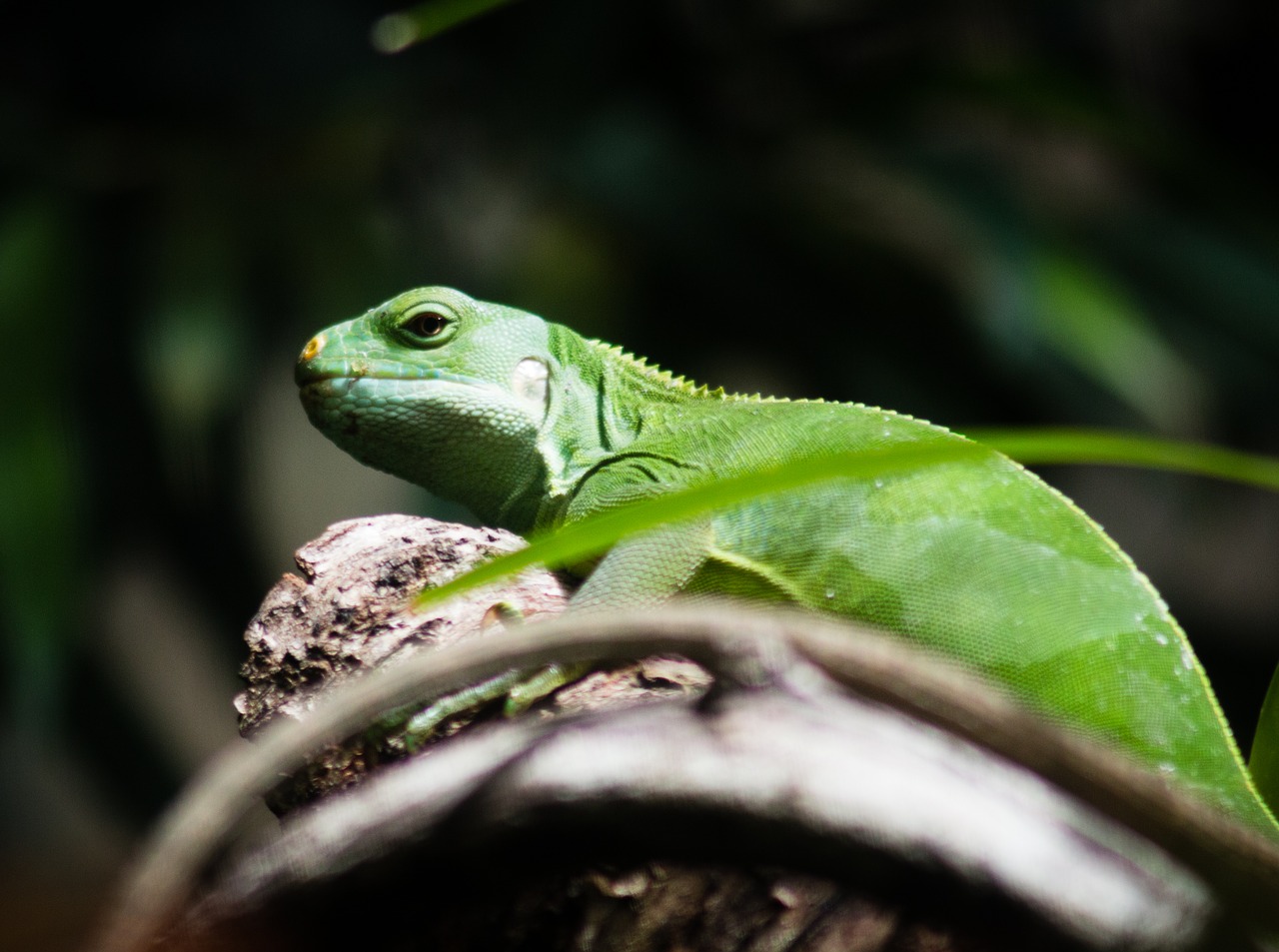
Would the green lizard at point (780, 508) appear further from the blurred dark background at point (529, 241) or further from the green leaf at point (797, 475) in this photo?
the blurred dark background at point (529, 241)

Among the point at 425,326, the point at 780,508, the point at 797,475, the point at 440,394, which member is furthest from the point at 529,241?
the point at 797,475

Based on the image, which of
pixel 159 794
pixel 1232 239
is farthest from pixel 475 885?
pixel 1232 239

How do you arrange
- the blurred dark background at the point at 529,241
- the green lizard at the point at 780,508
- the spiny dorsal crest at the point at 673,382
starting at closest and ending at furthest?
1. the green lizard at the point at 780,508
2. the spiny dorsal crest at the point at 673,382
3. the blurred dark background at the point at 529,241

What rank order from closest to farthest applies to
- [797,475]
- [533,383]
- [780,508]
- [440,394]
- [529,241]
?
[797,475] → [780,508] → [440,394] → [533,383] → [529,241]

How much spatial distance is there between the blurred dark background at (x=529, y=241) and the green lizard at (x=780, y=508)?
3940mm

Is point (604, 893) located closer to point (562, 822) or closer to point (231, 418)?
point (562, 822)

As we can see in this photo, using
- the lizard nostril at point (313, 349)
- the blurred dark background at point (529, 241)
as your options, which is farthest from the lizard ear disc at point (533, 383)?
the blurred dark background at point (529, 241)

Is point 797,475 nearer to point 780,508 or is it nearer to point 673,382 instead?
point 780,508

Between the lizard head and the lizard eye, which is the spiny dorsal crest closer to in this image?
the lizard head

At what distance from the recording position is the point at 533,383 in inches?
130

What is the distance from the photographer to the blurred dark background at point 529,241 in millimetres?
7227

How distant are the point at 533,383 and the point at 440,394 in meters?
0.27

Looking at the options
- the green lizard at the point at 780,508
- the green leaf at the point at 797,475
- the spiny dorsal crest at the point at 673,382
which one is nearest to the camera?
the green leaf at the point at 797,475

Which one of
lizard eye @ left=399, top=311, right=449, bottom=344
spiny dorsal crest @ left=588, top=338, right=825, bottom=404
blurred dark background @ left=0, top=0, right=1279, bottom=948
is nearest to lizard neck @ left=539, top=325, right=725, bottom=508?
spiny dorsal crest @ left=588, top=338, right=825, bottom=404
